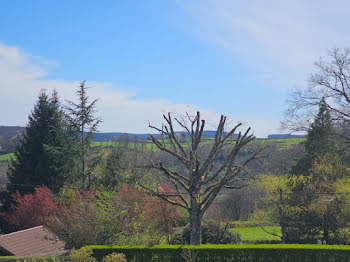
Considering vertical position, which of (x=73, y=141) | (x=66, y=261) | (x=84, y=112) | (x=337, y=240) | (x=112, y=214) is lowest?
(x=337, y=240)

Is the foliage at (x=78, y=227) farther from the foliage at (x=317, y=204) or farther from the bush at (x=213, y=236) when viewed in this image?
the foliage at (x=317, y=204)

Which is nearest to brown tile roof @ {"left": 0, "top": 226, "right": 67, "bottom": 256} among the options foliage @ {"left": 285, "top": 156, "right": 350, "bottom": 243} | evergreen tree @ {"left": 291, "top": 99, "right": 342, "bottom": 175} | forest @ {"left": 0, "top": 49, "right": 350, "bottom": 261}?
forest @ {"left": 0, "top": 49, "right": 350, "bottom": 261}

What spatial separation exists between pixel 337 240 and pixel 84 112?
22.6 meters

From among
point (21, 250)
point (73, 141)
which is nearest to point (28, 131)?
point (73, 141)

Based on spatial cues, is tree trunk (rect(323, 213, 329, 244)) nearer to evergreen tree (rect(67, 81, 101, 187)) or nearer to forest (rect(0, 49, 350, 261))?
forest (rect(0, 49, 350, 261))

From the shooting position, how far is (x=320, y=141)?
111ft

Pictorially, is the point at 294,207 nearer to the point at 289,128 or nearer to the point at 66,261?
the point at 289,128

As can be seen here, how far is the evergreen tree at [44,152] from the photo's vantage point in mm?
33656

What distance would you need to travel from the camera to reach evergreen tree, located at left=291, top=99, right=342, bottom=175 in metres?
33.0

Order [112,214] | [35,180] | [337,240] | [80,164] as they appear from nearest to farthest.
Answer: [112,214]
[337,240]
[35,180]
[80,164]

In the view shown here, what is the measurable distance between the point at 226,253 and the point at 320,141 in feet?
64.5

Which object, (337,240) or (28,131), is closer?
(337,240)

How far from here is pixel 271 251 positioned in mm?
17328

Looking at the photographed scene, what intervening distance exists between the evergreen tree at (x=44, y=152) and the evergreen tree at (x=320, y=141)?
18572mm
